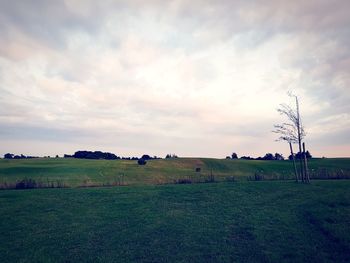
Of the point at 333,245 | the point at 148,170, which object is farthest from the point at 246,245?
the point at 148,170

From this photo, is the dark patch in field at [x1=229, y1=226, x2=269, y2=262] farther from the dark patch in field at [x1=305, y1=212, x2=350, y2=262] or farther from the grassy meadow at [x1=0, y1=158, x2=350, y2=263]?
the dark patch in field at [x1=305, y1=212, x2=350, y2=262]

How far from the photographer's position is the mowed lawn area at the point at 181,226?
1497 cm

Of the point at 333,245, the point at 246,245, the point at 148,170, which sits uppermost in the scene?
the point at 148,170

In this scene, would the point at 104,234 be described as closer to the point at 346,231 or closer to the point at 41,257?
the point at 41,257

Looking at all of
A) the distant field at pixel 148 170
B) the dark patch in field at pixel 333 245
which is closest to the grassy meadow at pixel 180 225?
the dark patch in field at pixel 333 245

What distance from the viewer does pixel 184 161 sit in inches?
3110

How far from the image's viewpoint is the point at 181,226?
62.5ft

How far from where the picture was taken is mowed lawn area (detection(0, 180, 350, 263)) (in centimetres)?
1497

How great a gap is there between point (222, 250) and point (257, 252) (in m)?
1.85

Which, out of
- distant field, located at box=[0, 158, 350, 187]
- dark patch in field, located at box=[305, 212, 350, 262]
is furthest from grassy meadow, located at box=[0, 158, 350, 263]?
distant field, located at box=[0, 158, 350, 187]

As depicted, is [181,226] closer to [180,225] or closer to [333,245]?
[180,225]

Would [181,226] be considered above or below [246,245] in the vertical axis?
above

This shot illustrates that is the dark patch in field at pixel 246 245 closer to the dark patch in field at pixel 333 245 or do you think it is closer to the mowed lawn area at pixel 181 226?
the mowed lawn area at pixel 181 226

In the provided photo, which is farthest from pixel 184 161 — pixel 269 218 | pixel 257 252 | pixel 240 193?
pixel 257 252
